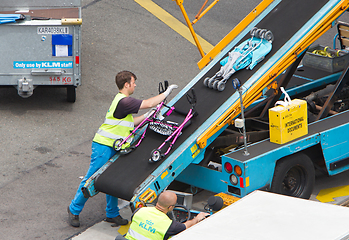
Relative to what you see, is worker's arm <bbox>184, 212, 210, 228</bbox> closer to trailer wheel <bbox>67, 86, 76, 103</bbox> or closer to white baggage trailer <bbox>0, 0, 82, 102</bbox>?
white baggage trailer <bbox>0, 0, 82, 102</bbox>

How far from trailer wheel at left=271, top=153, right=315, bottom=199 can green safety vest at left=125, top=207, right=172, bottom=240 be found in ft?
7.52

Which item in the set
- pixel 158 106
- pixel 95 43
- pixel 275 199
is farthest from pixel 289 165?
pixel 95 43

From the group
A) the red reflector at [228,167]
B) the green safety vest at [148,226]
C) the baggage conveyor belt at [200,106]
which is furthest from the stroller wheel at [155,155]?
the green safety vest at [148,226]

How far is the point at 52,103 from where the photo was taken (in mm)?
10969

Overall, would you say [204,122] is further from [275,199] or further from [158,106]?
[275,199]

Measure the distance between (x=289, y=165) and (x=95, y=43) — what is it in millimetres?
7813

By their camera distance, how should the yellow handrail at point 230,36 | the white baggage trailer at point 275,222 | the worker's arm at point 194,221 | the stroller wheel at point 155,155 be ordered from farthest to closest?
the yellow handrail at point 230,36 < the stroller wheel at point 155,155 < the worker's arm at point 194,221 < the white baggage trailer at point 275,222

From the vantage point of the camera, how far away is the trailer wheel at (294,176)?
6891 mm

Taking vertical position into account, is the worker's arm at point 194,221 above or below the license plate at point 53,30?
below

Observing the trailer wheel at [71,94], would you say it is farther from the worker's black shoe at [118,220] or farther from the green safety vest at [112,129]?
the worker's black shoe at [118,220]

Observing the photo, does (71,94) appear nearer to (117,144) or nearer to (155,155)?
(117,144)

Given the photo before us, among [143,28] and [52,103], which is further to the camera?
[143,28]

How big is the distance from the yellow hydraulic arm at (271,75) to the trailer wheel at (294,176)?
35.8 inches

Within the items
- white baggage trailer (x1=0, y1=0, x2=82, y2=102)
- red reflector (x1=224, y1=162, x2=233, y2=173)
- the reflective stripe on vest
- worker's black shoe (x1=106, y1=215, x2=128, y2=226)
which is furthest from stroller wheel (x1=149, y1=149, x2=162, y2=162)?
white baggage trailer (x1=0, y1=0, x2=82, y2=102)
